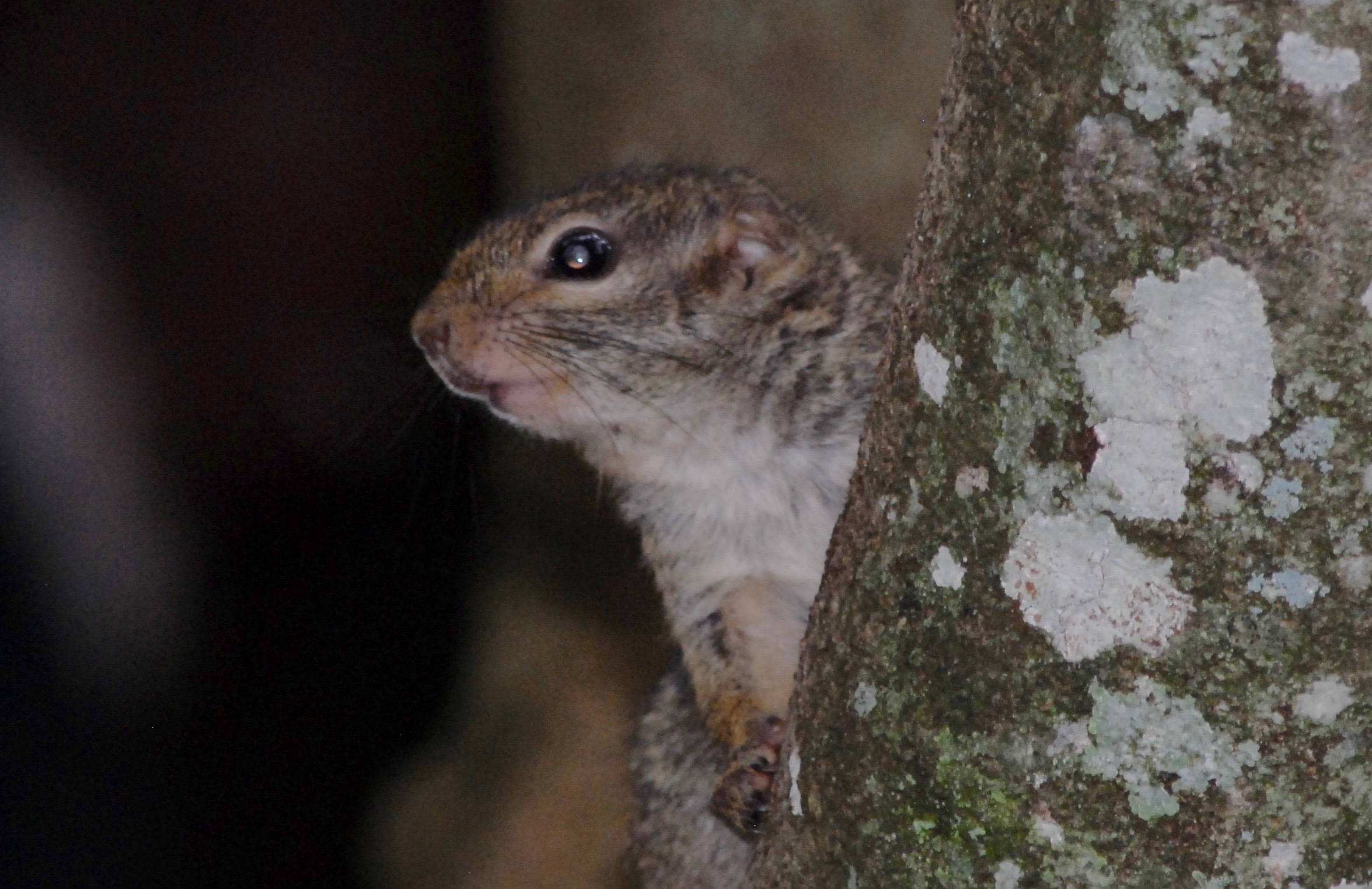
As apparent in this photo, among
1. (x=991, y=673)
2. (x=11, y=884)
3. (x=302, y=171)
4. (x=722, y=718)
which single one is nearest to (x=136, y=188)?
(x=302, y=171)

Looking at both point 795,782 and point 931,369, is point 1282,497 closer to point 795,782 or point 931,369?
point 931,369

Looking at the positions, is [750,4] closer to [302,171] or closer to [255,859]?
[302,171]

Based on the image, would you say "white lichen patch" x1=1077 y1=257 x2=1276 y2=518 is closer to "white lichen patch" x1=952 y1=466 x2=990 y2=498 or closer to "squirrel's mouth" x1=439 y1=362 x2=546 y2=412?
"white lichen patch" x1=952 y1=466 x2=990 y2=498

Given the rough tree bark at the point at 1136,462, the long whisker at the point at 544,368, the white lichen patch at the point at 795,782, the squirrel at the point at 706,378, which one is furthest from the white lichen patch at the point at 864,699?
the long whisker at the point at 544,368

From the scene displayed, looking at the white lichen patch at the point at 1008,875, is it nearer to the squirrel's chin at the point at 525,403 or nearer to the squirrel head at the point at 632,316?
the squirrel head at the point at 632,316

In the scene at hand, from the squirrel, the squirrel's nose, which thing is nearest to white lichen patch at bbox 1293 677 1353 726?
the squirrel

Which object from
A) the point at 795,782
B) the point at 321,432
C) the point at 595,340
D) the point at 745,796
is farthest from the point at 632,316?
the point at 321,432
